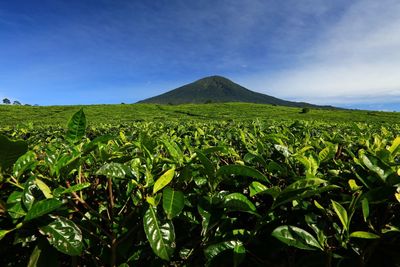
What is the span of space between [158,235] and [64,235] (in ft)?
1.27

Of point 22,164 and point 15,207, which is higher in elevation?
point 22,164

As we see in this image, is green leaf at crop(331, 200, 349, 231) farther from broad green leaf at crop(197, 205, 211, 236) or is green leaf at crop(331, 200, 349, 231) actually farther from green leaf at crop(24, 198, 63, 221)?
green leaf at crop(24, 198, 63, 221)

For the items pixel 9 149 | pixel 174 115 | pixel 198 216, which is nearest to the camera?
pixel 9 149

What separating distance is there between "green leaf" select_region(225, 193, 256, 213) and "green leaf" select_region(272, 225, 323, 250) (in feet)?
0.51

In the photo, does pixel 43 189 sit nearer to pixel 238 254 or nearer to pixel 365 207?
pixel 238 254

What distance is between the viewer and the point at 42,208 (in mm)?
1138

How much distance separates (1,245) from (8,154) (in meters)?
0.57

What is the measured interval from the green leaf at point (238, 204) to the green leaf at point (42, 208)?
2.24 ft

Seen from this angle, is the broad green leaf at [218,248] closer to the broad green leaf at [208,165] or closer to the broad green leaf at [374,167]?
the broad green leaf at [208,165]

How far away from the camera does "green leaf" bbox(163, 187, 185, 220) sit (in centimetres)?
121

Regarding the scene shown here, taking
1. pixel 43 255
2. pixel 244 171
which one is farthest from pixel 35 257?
pixel 244 171

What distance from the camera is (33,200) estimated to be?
1.27 m

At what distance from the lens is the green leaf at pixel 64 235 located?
119 cm

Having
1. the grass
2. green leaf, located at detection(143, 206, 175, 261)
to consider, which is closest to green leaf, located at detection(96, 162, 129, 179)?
green leaf, located at detection(143, 206, 175, 261)
